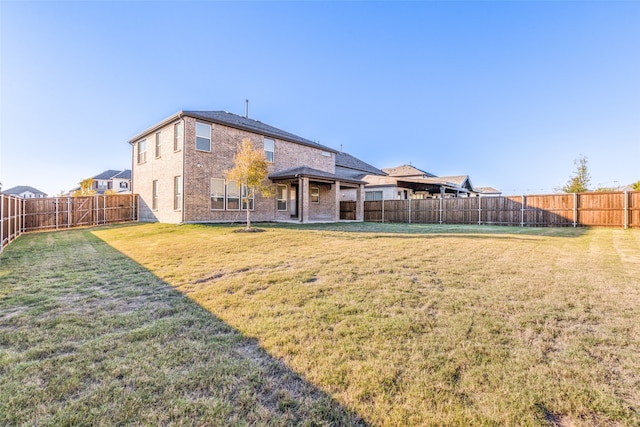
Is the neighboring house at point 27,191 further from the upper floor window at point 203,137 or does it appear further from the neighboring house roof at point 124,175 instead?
the upper floor window at point 203,137

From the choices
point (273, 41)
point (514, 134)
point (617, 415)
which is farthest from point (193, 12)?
point (514, 134)

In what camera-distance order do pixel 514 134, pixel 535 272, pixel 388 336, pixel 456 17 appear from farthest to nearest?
1. pixel 514 134
2. pixel 456 17
3. pixel 535 272
4. pixel 388 336

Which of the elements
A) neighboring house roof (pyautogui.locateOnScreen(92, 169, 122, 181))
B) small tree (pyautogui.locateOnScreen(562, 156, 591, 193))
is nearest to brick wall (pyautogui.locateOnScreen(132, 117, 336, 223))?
small tree (pyautogui.locateOnScreen(562, 156, 591, 193))

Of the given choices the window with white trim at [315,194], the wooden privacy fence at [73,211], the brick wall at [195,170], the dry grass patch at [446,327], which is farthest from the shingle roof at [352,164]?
the dry grass patch at [446,327]

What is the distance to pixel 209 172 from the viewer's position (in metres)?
14.9

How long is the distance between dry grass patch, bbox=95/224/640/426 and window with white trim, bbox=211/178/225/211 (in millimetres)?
8569

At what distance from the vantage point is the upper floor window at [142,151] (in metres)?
18.0

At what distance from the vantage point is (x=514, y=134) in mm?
27141

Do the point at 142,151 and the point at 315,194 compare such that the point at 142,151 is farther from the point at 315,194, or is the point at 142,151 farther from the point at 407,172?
the point at 407,172

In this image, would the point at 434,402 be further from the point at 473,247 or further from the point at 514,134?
the point at 514,134

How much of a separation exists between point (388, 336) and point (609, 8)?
17747 mm

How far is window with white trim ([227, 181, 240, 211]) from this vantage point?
51.6ft

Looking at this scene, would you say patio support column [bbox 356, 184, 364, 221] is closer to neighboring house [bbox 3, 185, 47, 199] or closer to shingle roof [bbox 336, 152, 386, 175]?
shingle roof [bbox 336, 152, 386, 175]

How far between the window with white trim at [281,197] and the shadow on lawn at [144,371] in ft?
46.4
